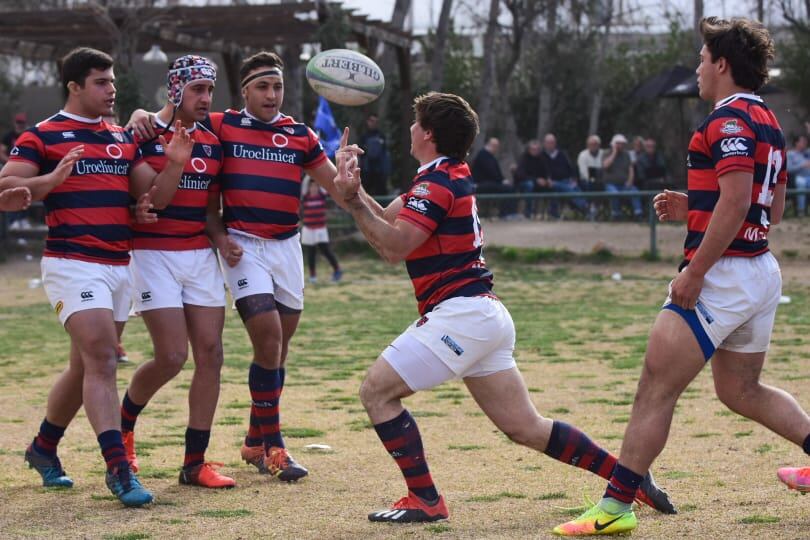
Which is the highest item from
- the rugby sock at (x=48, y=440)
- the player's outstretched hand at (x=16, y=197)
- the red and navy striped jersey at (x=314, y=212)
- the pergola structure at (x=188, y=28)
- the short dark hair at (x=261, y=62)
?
the pergola structure at (x=188, y=28)

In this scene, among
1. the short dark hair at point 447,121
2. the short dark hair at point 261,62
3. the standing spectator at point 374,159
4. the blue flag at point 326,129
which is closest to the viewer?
the short dark hair at point 447,121

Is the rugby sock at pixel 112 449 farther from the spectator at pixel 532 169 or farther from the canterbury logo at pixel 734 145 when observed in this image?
the spectator at pixel 532 169

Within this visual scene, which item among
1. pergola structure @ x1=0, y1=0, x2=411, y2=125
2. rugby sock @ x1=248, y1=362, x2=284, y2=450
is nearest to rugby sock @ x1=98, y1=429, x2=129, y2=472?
rugby sock @ x1=248, y1=362, x2=284, y2=450

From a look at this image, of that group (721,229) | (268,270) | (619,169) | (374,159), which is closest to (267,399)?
(268,270)

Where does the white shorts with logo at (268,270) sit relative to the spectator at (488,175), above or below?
above

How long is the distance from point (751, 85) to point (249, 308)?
111 inches

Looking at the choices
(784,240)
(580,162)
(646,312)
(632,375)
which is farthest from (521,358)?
(580,162)

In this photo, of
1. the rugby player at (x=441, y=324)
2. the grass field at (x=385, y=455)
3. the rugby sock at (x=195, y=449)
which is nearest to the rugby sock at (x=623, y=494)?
the grass field at (x=385, y=455)

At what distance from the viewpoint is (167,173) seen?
620 centimetres

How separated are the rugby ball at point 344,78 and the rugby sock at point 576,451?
7.97 feet

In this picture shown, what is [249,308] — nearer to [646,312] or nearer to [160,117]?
[160,117]

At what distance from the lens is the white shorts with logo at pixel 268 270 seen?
6.58 m

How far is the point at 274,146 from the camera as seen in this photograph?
6.69 metres

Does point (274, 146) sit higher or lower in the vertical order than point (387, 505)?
higher
